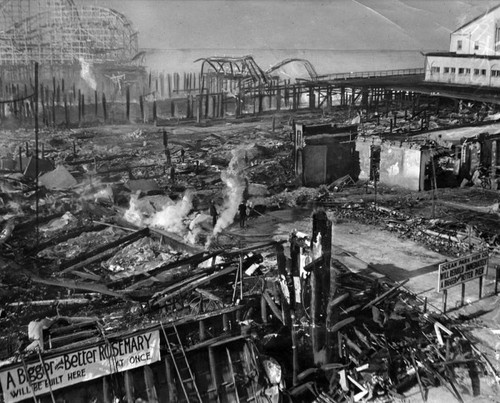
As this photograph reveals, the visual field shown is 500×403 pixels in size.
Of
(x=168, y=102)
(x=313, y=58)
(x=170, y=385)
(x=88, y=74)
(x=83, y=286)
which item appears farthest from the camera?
(x=313, y=58)

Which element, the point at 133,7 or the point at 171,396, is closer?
the point at 171,396

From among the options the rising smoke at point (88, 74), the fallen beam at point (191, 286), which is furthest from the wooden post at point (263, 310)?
the rising smoke at point (88, 74)

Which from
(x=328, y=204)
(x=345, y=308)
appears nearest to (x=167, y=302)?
(x=345, y=308)

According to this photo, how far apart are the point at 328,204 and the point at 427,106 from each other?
24653 millimetres

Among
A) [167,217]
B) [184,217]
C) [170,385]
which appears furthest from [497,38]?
[170,385]

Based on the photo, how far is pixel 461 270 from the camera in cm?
1123

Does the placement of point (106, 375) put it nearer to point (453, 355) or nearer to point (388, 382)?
point (388, 382)

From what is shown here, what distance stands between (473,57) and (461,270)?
1311 inches

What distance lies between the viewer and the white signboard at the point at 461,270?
1084 centimetres

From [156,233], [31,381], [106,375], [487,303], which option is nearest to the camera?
[31,381]

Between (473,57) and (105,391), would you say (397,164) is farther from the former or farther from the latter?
(473,57)

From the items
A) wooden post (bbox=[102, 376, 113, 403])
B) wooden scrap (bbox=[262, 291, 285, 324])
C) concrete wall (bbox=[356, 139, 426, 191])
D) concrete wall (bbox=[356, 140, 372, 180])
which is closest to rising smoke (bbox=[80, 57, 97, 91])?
concrete wall (bbox=[356, 140, 372, 180])

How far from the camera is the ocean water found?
63.6 m

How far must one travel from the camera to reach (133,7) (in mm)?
63312
